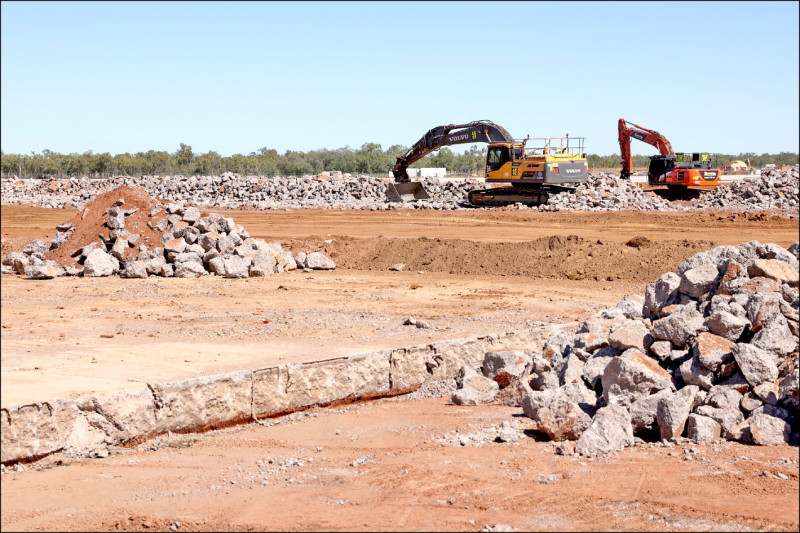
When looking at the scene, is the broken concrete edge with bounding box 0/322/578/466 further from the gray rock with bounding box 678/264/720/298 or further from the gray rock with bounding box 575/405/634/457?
the gray rock with bounding box 575/405/634/457

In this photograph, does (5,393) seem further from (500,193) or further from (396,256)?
(500,193)

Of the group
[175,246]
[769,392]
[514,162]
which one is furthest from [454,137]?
[769,392]

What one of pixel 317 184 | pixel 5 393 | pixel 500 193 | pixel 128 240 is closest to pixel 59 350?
pixel 5 393

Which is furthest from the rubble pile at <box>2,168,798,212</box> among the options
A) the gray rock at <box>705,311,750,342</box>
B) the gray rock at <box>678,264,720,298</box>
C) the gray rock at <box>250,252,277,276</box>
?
the gray rock at <box>705,311,750,342</box>

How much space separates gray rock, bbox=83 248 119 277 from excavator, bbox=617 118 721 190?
2446 centimetres

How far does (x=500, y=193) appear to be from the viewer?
32.6 m

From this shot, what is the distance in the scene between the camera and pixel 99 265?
17.8 meters

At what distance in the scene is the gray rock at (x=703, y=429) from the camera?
7098 millimetres

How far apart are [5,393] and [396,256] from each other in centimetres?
1296

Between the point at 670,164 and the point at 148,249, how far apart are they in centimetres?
2437

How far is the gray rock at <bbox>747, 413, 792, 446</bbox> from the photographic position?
23.0 ft

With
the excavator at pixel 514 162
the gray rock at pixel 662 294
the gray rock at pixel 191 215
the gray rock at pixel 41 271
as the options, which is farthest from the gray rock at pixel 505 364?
the excavator at pixel 514 162

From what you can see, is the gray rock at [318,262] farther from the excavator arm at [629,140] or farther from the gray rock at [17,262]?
the excavator arm at [629,140]

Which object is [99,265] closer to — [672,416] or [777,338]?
[672,416]
